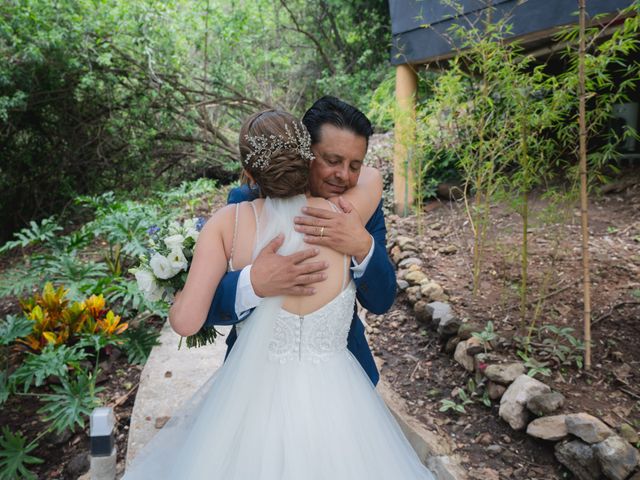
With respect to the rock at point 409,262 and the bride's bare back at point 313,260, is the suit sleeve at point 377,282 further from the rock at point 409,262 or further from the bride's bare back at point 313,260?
the rock at point 409,262

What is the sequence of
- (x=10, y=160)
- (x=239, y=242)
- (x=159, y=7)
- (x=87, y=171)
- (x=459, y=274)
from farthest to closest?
(x=87, y=171), (x=10, y=160), (x=159, y=7), (x=459, y=274), (x=239, y=242)

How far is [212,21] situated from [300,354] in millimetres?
9273

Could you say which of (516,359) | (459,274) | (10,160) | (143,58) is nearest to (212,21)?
(143,58)

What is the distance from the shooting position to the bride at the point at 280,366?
1.47 m

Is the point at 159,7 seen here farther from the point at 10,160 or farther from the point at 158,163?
the point at 10,160

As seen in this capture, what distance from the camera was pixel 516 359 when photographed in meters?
2.87

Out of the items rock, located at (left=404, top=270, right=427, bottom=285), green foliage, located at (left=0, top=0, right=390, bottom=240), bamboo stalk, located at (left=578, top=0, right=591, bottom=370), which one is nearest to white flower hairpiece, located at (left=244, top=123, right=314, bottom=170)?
bamboo stalk, located at (left=578, top=0, right=591, bottom=370)

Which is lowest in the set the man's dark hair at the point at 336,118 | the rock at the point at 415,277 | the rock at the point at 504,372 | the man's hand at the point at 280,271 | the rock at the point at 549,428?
the rock at the point at 549,428

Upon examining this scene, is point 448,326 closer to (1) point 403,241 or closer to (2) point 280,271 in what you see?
(1) point 403,241

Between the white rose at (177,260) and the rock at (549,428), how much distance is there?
1.87 meters

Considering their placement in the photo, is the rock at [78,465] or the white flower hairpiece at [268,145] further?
the rock at [78,465]

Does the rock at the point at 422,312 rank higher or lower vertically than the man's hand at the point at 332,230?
lower

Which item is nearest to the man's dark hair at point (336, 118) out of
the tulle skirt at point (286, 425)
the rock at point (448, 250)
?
the tulle skirt at point (286, 425)

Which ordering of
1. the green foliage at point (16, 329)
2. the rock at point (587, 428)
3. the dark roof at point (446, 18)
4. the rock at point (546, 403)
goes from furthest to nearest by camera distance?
the dark roof at point (446, 18)
the green foliage at point (16, 329)
the rock at point (546, 403)
the rock at point (587, 428)
